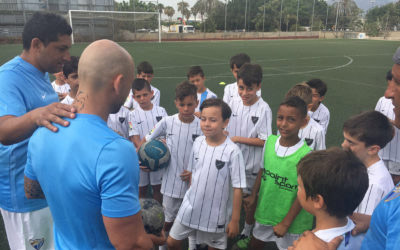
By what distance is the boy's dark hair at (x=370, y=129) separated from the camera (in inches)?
96.5

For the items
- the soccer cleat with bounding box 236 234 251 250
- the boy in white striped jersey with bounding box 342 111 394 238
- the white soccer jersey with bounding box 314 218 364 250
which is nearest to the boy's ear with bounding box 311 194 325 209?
the white soccer jersey with bounding box 314 218 364 250

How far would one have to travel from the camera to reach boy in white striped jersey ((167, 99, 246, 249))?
2.87 meters

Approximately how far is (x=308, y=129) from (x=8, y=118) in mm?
2970

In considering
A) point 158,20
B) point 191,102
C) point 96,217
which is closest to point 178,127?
point 191,102

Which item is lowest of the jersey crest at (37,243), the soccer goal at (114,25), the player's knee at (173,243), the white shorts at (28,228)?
the player's knee at (173,243)

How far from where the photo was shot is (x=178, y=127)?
3551 millimetres

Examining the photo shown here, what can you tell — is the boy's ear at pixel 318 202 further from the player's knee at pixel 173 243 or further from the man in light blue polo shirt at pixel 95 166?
the player's knee at pixel 173 243

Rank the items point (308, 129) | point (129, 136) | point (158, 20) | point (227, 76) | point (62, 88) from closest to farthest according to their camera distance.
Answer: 1. point (308, 129)
2. point (129, 136)
3. point (62, 88)
4. point (227, 76)
5. point (158, 20)

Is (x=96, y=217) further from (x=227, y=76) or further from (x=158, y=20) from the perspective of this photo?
(x=158, y=20)

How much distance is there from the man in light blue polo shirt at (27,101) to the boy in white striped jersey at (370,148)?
2.53 m

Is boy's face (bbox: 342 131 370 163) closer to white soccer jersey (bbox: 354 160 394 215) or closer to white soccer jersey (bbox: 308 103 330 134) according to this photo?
white soccer jersey (bbox: 354 160 394 215)

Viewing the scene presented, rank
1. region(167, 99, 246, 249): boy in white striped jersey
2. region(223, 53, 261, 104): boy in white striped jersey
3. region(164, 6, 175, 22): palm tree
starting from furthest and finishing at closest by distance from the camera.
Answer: region(164, 6, 175, 22): palm tree → region(223, 53, 261, 104): boy in white striped jersey → region(167, 99, 246, 249): boy in white striped jersey

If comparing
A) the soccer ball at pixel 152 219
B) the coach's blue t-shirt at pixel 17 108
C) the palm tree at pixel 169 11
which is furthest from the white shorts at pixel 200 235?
the palm tree at pixel 169 11

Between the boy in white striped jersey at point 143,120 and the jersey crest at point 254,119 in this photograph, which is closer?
the jersey crest at point 254,119
